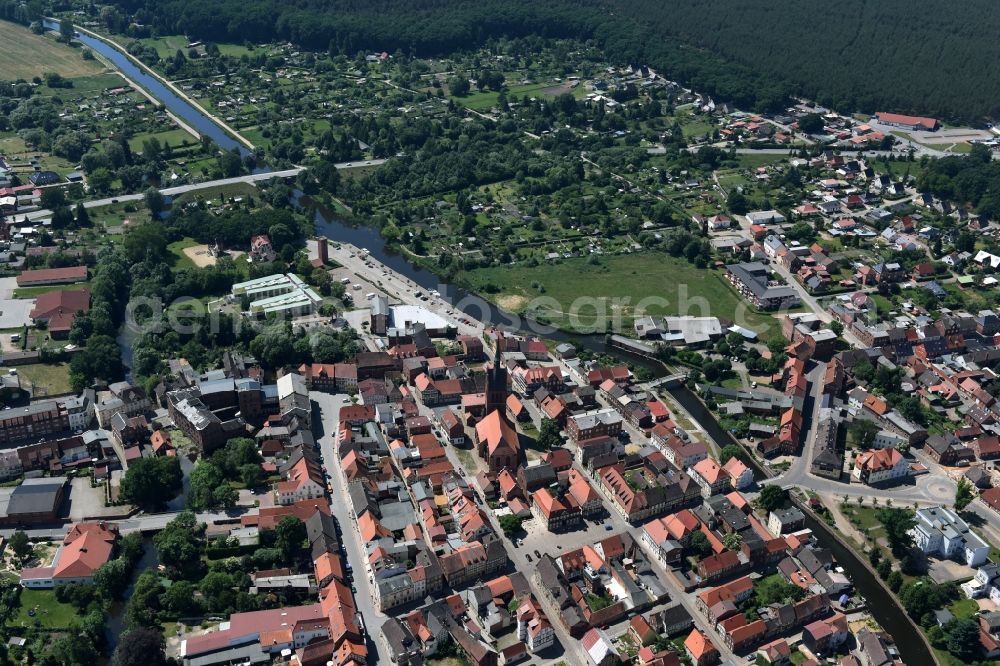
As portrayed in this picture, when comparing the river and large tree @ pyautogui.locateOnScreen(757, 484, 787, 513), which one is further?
large tree @ pyautogui.locateOnScreen(757, 484, 787, 513)

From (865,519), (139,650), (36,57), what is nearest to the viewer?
(139,650)

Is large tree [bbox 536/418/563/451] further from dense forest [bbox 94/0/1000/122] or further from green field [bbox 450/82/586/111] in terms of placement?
dense forest [bbox 94/0/1000/122]

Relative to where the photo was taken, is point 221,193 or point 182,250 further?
point 221,193

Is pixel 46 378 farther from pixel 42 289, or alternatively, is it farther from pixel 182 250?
pixel 182 250

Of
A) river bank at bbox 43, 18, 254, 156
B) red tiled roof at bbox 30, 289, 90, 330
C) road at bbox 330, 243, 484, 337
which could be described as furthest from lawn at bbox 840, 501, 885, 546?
river bank at bbox 43, 18, 254, 156

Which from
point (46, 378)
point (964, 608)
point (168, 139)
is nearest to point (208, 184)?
point (168, 139)

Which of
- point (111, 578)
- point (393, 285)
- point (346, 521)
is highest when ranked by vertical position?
point (111, 578)

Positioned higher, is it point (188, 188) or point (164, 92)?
point (164, 92)

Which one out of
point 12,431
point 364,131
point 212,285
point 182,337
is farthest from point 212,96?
point 12,431
